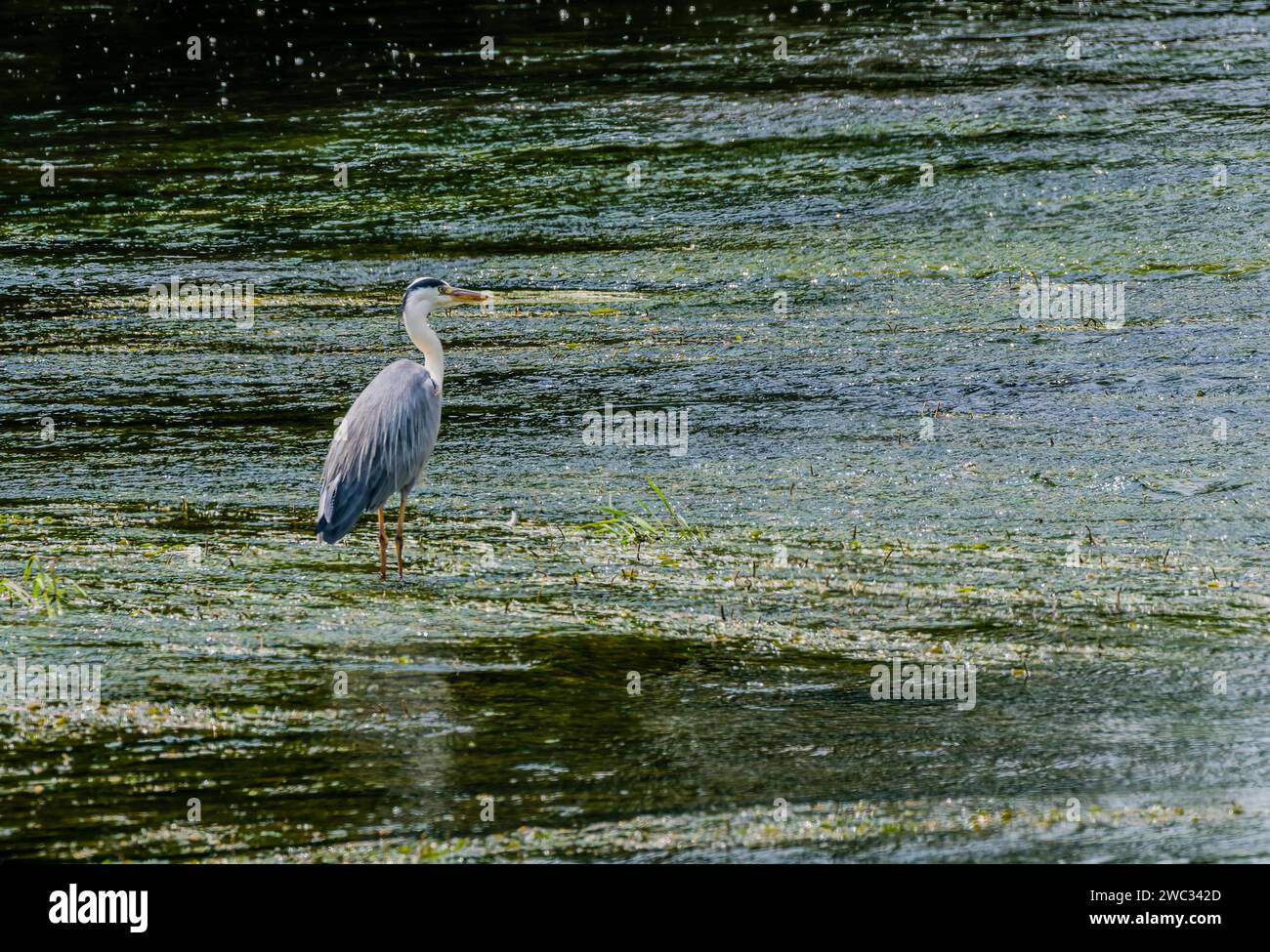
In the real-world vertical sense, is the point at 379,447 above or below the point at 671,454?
above

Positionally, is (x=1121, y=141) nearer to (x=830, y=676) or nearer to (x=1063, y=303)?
(x=1063, y=303)

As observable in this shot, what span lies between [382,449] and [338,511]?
0.42 metres

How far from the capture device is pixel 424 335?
9.72 meters

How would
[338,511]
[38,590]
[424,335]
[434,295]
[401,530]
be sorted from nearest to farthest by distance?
[38,590] → [338,511] → [401,530] → [424,335] → [434,295]

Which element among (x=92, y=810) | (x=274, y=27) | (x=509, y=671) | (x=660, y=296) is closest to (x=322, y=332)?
(x=660, y=296)

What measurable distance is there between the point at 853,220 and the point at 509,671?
27.3ft

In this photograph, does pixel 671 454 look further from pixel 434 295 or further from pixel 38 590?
pixel 38 590

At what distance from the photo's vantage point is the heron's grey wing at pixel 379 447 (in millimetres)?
8594

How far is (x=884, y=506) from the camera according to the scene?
30.5 ft

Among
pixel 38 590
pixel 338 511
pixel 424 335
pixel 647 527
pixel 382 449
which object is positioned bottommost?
pixel 38 590

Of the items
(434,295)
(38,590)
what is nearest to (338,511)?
(38,590)

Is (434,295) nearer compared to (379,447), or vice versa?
(379,447)

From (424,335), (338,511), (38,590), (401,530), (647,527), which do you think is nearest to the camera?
(38,590)

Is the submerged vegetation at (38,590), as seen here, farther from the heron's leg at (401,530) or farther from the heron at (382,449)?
the heron's leg at (401,530)
